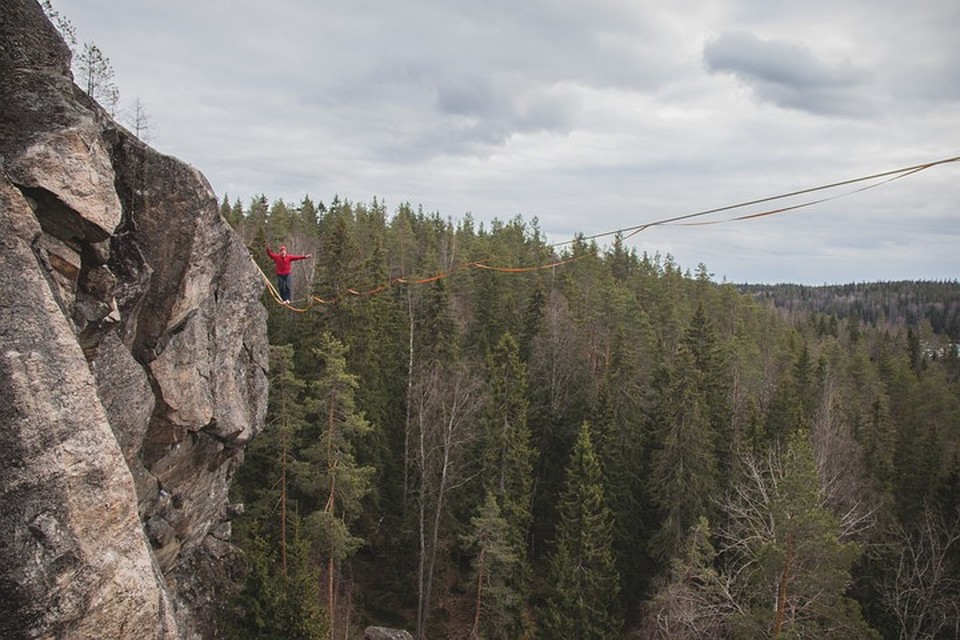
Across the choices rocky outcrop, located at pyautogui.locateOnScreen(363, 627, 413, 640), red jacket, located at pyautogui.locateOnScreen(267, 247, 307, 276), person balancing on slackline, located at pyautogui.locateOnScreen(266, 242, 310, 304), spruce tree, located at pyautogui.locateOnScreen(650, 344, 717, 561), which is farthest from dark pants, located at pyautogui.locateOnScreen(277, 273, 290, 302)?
spruce tree, located at pyautogui.locateOnScreen(650, 344, 717, 561)

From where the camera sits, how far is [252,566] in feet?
59.7

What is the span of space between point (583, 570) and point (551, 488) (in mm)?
9320

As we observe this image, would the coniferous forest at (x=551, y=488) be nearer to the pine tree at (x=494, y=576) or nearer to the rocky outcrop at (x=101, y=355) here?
the pine tree at (x=494, y=576)

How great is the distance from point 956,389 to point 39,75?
67.8 meters

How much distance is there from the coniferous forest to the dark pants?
2023mm

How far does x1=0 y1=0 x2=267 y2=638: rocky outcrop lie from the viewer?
5500mm

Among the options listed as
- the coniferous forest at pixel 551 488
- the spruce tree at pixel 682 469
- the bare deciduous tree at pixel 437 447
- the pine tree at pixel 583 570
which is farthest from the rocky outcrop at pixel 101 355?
the spruce tree at pixel 682 469

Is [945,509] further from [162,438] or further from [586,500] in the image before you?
[162,438]

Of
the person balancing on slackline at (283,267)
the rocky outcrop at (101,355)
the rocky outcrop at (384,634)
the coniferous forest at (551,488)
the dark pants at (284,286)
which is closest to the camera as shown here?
the rocky outcrop at (101,355)

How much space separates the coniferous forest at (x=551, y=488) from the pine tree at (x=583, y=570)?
10 cm

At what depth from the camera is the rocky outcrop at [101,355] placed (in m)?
5.50

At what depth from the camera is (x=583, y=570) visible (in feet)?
78.7

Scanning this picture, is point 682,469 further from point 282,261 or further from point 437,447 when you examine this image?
point 282,261

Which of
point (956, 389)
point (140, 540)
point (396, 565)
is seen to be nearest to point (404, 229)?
point (396, 565)
